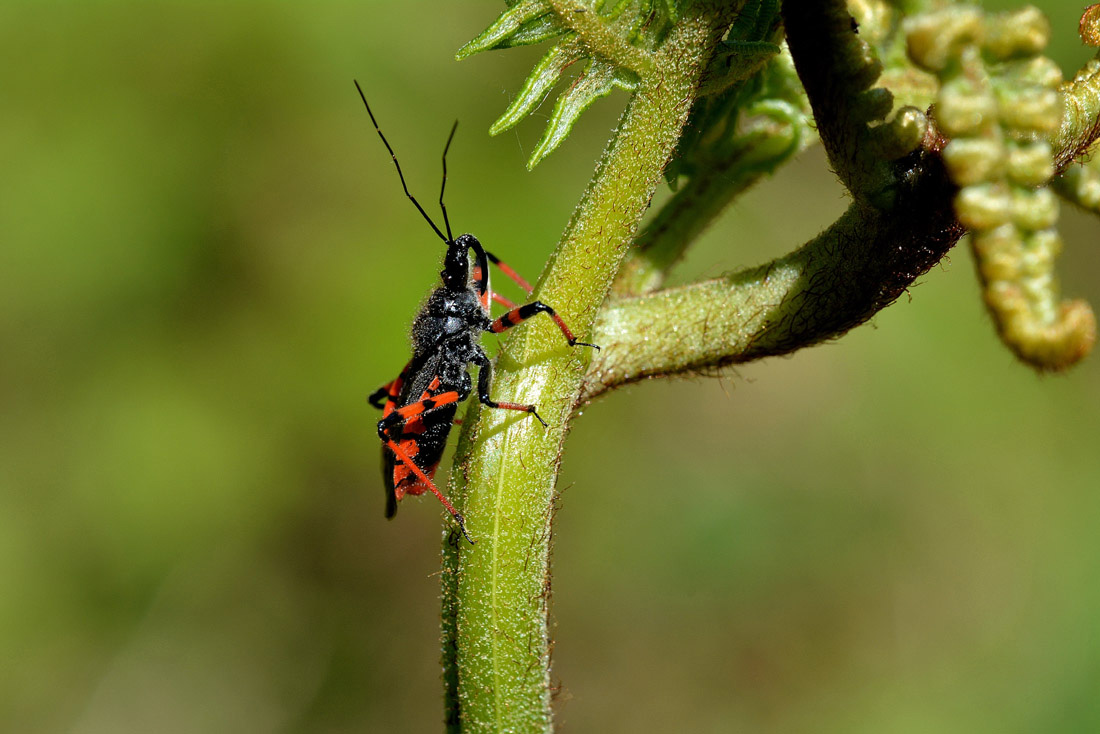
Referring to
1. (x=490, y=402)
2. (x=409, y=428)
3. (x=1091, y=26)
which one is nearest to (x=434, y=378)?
(x=409, y=428)

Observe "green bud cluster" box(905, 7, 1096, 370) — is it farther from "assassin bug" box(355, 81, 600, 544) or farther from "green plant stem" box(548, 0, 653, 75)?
"assassin bug" box(355, 81, 600, 544)

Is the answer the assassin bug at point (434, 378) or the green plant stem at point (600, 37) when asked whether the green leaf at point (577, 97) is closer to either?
the green plant stem at point (600, 37)

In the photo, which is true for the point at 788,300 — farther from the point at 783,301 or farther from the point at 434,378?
the point at 434,378

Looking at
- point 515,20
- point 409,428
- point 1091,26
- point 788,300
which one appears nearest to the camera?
point 515,20

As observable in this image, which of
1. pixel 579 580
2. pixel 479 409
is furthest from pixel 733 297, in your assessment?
pixel 579 580

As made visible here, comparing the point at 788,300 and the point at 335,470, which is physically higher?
the point at 788,300

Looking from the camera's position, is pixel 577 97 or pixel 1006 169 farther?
pixel 577 97

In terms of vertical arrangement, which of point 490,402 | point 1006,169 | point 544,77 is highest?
point 544,77
